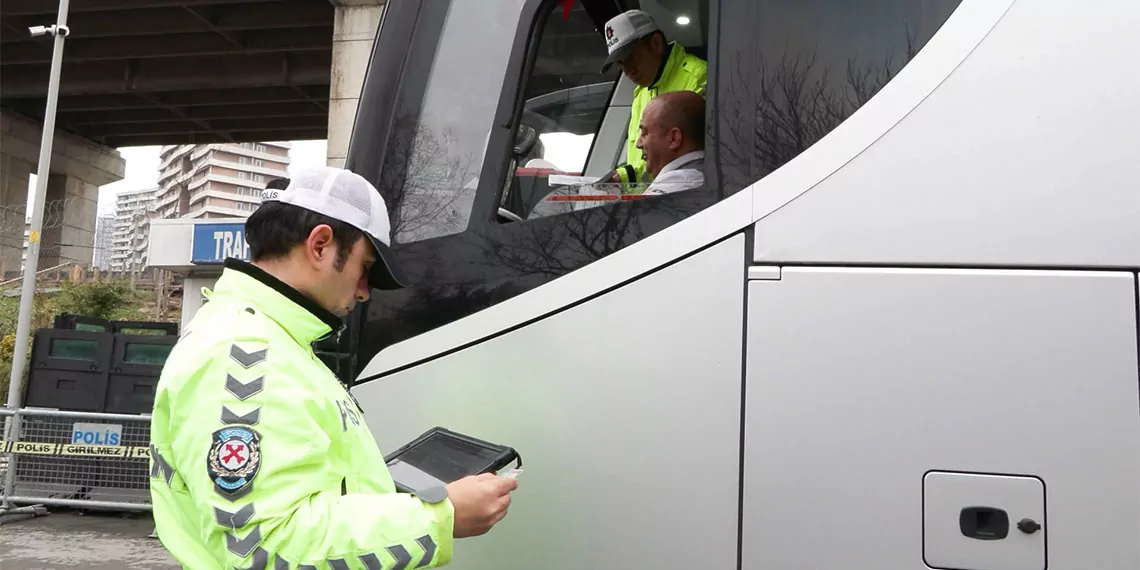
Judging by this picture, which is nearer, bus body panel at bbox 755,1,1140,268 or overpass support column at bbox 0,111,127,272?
bus body panel at bbox 755,1,1140,268

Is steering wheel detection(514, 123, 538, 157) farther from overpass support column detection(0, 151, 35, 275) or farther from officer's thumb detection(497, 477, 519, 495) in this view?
overpass support column detection(0, 151, 35, 275)

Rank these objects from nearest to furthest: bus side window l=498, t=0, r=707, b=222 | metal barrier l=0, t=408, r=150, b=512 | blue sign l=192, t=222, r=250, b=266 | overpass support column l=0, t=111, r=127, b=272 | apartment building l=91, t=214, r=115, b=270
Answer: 1. bus side window l=498, t=0, r=707, b=222
2. metal barrier l=0, t=408, r=150, b=512
3. blue sign l=192, t=222, r=250, b=266
4. overpass support column l=0, t=111, r=127, b=272
5. apartment building l=91, t=214, r=115, b=270

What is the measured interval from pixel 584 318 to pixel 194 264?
35.5ft

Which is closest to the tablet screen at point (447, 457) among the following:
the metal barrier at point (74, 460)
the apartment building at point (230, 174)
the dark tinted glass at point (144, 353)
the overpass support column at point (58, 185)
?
the metal barrier at point (74, 460)

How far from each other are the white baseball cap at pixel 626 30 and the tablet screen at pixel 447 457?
1500 millimetres

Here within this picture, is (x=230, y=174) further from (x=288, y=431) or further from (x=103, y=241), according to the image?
(x=288, y=431)

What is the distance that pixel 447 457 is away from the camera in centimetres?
153

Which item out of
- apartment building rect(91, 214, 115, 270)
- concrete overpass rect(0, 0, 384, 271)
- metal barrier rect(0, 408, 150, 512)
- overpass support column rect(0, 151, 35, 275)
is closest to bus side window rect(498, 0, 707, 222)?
metal barrier rect(0, 408, 150, 512)

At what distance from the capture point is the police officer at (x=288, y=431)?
1122mm

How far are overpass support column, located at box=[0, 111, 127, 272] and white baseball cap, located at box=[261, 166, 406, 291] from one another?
73.0 ft

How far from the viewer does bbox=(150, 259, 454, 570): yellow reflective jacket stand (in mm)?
1119

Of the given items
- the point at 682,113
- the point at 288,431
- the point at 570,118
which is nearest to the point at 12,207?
the point at 570,118

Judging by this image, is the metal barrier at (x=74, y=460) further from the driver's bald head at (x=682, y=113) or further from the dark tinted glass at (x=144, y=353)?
the driver's bald head at (x=682, y=113)

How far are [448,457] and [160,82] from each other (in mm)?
20013
